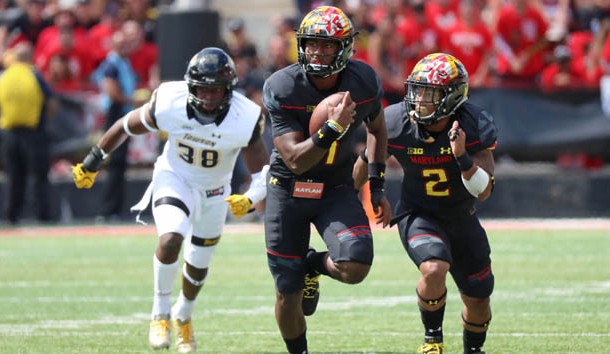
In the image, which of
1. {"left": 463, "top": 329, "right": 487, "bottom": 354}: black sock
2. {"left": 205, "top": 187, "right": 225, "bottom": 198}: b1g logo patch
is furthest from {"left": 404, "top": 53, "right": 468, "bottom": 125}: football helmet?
{"left": 205, "top": 187, "right": 225, "bottom": 198}: b1g logo patch

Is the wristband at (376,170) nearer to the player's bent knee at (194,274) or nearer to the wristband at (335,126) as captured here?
the wristband at (335,126)

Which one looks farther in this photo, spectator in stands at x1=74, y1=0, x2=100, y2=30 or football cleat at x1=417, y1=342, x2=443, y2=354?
spectator in stands at x1=74, y1=0, x2=100, y2=30

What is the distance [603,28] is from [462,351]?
9.94 metres

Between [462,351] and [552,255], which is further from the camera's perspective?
[552,255]

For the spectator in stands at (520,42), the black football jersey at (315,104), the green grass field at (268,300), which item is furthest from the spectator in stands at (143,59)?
the black football jersey at (315,104)

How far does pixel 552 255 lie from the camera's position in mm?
12156

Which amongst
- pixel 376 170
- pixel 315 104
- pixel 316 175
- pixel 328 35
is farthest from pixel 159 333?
pixel 328 35

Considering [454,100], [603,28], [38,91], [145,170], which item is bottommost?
[145,170]

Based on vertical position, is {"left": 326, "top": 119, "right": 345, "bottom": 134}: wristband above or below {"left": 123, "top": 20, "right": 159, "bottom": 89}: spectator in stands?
above

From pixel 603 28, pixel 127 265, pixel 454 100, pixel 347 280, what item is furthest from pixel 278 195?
pixel 603 28

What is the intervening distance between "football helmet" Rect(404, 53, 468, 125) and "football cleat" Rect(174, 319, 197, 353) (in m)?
1.94

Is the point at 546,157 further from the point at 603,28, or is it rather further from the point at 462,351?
the point at 462,351

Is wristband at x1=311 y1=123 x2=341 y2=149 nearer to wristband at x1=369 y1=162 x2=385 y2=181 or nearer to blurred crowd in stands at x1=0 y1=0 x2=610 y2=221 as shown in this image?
wristband at x1=369 y1=162 x2=385 y2=181

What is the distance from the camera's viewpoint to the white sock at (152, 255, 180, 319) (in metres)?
7.66
